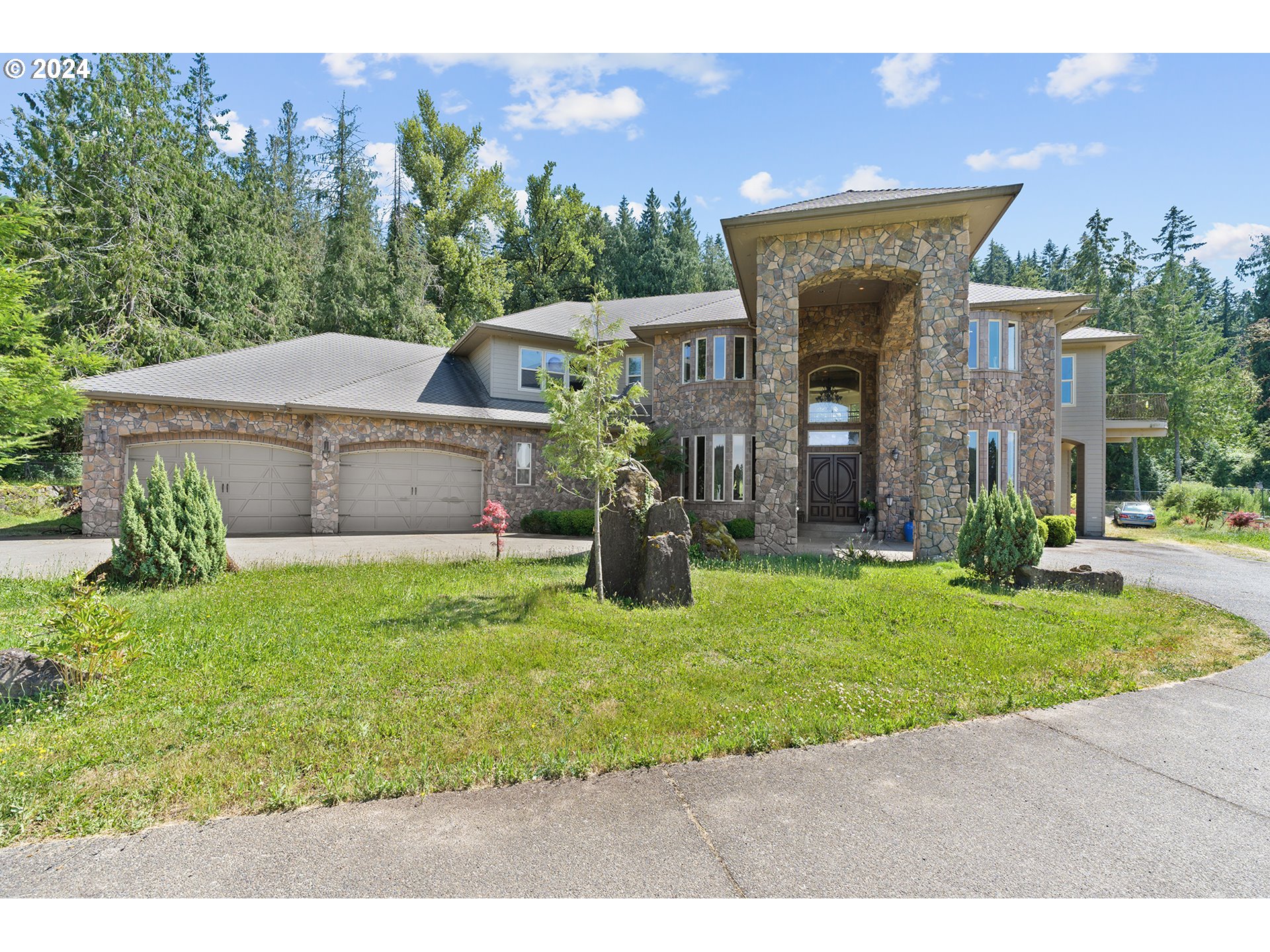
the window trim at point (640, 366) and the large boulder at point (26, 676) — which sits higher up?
the window trim at point (640, 366)

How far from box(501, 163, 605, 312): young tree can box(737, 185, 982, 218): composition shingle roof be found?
21.6m

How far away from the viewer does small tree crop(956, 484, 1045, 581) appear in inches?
332

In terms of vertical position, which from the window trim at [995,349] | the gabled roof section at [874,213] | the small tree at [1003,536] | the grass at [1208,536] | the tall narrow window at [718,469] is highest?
the gabled roof section at [874,213]

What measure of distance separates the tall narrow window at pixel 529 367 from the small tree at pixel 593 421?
11356mm

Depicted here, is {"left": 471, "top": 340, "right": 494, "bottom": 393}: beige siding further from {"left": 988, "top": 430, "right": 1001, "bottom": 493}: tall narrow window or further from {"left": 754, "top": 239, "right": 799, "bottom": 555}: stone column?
{"left": 988, "top": 430, "right": 1001, "bottom": 493}: tall narrow window

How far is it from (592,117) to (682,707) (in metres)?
8.43

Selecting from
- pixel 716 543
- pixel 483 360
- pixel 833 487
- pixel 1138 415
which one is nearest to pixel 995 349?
pixel 833 487

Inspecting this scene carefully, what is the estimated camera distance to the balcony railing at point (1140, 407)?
64.6 feet

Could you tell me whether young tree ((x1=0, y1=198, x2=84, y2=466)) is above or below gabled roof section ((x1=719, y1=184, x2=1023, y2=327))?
below

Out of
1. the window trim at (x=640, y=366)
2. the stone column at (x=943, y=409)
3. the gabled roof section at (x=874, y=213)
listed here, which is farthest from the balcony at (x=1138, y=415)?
the window trim at (x=640, y=366)

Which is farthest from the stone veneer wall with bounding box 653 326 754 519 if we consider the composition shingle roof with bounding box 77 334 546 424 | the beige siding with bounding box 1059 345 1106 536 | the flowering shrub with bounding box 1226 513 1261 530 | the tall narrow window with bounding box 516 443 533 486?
the flowering shrub with bounding box 1226 513 1261 530

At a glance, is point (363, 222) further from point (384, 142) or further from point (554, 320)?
point (554, 320)

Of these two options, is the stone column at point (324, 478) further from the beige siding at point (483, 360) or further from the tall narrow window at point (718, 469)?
the tall narrow window at point (718, 469)

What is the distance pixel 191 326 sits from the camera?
22.9 m
